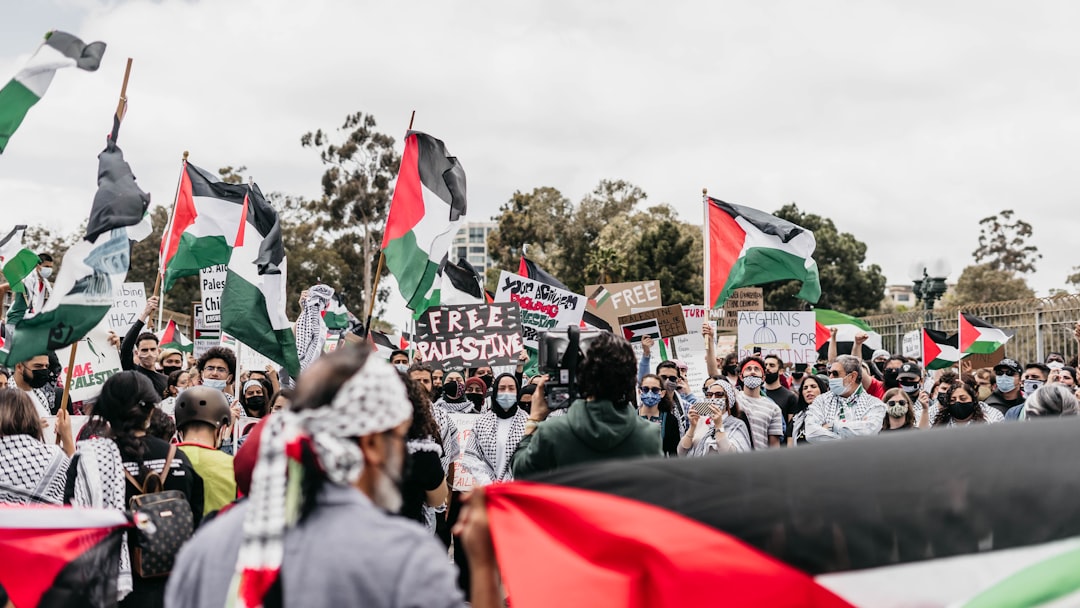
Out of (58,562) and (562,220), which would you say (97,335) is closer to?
(58,562)

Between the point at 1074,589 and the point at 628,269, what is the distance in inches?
1741

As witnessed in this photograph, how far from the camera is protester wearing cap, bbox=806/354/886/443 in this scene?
7672 millimetres

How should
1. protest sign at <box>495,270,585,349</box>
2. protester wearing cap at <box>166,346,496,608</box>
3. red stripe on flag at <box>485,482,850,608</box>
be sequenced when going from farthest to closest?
1. protest sign at <box>495,270,585,349</box>
2. red stripe on flag at <box>485,482,850,608</box>
3. protester wearing cap at <box>166,346,496,608</box>

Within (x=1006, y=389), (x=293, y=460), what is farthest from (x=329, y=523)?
(x=1006, y=389)

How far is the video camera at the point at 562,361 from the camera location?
448cm

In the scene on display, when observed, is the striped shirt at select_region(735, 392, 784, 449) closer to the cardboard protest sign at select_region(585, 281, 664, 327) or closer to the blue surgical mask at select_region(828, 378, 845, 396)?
the blue surgical mask at select_region(828, 378, 845, 396)

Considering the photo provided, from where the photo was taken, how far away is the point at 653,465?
113 inches

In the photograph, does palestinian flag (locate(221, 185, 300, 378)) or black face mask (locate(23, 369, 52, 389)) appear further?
palestinian flag (locate(221, 185, 300, 378))

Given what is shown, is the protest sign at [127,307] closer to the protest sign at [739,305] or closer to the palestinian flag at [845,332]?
the protest sign at [739,305]

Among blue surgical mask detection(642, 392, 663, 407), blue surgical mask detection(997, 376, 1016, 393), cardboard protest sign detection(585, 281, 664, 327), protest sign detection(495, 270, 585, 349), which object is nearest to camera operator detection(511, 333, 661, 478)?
blue surgical mask detection(642, 392, 663, 407)

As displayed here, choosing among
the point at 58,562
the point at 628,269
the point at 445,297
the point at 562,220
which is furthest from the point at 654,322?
the point at 562,220

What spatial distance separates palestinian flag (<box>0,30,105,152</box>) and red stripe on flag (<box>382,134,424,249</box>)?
12.4 ft

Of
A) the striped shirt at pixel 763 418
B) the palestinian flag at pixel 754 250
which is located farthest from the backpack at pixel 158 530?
the palestinian flag at pixel 754 250

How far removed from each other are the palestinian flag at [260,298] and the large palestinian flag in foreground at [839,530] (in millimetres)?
5624
